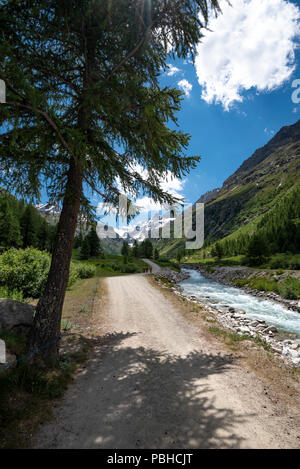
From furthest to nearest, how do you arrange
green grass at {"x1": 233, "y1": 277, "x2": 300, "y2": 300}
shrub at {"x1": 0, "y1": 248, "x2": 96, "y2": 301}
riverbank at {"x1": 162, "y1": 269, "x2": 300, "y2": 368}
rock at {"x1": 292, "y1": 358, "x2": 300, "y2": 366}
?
green grass at {"x1": 233, "y1": 277, "x2": 300, "y2": 300}
shrub at {"x1": 0, "y1": 248, "x2": 96, "y2": 301}
riverbank at {"x1": 162, "y1": 269, "x2": 300, "y2": 368}
rock at {"x1": 292, "y1": 358, "x2": 300, "y2": 366}

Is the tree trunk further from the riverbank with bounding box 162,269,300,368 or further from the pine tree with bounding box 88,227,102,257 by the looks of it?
the pine tree with bounding box 88,227,102,257

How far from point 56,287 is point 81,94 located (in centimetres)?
503

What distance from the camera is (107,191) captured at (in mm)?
7344

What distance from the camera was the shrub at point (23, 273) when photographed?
13062mm

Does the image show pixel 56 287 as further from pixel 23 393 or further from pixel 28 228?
pixel 28 228

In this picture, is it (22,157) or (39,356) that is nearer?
(22,157)

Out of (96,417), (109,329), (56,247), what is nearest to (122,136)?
(56,247)

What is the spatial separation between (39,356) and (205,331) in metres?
6.77

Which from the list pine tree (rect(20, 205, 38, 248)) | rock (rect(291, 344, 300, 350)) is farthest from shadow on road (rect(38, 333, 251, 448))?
pine tree (rect(20, 205, 38, 248))

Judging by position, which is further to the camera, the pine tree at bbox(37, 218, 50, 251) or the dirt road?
the pine tree at bbox(37, 218, 50, 251)

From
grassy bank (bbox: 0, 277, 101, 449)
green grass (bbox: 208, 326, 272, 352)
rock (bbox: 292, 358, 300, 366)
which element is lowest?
rock (bbox: 292, 358, 300, 366)

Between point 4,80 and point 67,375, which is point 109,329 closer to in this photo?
point 67,375

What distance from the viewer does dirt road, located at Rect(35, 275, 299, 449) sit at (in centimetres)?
334

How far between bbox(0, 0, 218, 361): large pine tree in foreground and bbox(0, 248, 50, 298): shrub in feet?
30.7
